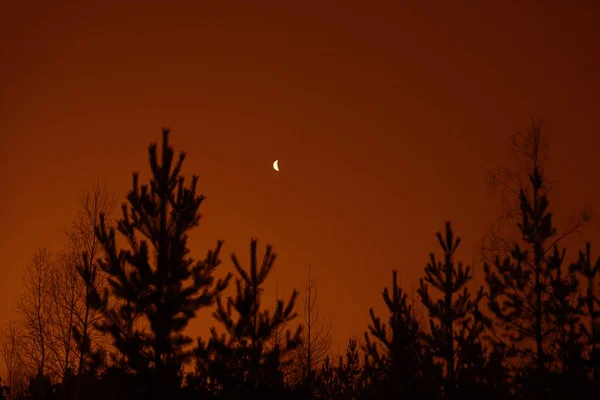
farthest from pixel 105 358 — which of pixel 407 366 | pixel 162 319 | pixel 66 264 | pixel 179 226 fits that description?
pixel 407 366

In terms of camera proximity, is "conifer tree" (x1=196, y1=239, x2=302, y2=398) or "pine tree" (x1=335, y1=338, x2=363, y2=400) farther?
"pine tree" (x1=335, y1=338, x2=363, y2=400)

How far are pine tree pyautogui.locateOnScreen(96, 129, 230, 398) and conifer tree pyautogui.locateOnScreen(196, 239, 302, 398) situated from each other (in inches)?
61.1

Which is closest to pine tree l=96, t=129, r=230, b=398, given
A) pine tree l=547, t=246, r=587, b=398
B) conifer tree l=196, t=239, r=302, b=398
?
conifer tree l=196, t=239, r=302, b=398

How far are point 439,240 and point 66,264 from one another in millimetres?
12245

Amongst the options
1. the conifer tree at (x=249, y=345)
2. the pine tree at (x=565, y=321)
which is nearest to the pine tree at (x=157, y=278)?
the conifer tree at (x=249, y=345)

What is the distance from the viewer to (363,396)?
2458 centimetres

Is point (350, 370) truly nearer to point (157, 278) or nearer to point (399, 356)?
point (399, 356)

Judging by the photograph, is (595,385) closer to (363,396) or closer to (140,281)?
(363,396)

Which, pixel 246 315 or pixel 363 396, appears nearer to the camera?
pixel 246 315

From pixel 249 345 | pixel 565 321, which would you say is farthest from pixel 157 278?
pixel 565 321

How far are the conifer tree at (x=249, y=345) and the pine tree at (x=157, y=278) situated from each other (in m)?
1.55

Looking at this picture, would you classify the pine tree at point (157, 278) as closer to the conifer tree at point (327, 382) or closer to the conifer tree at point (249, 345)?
the conifer tree at point (249, 345)

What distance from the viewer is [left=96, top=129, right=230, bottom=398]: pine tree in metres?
14.9

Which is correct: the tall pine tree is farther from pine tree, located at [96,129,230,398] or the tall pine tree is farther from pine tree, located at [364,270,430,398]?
pine tree, located at [96,129,230,398]
